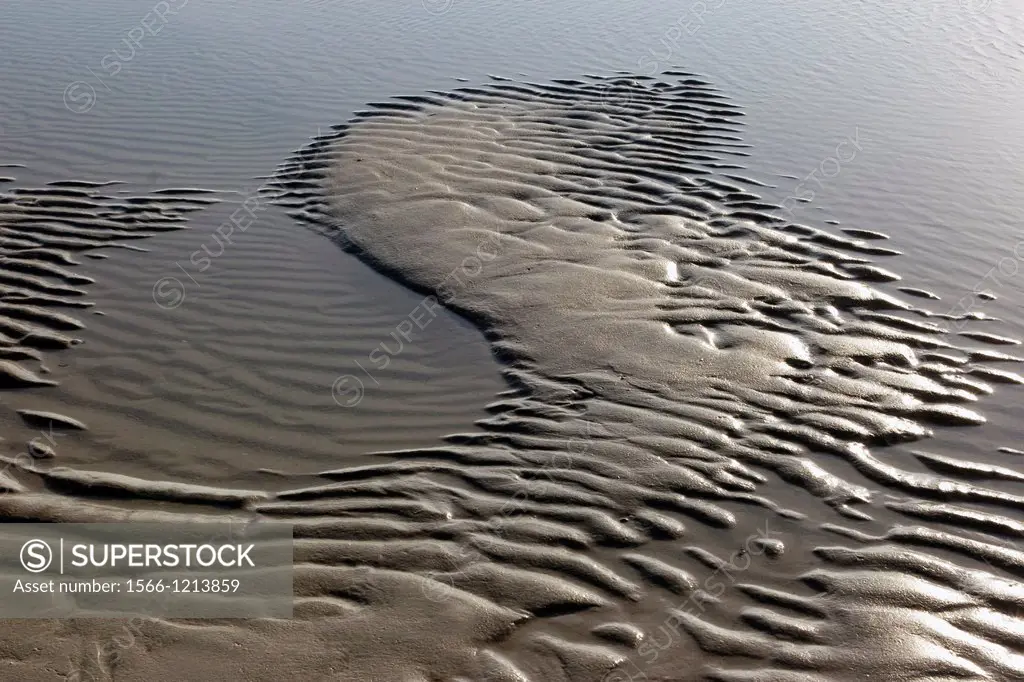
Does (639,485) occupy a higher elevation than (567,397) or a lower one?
lower

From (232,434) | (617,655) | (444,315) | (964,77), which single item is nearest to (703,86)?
(964,77)

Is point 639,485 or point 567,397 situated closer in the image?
point 639,485

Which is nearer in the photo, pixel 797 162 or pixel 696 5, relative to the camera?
pixel 797 162

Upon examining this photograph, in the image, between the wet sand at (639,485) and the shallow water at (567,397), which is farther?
the shallow water at (567,397)

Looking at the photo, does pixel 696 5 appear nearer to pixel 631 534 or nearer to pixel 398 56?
pixel 398 56

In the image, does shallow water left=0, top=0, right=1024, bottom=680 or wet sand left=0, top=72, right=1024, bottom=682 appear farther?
shallow water left=0, top=0, right=1024, bottom=680
